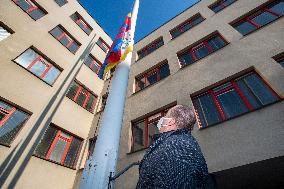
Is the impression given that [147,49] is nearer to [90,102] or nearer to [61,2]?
[90,102]

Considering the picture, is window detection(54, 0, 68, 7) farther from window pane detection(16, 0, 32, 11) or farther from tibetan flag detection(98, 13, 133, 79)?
tibetan flag detection(98, 13, 133, 79)

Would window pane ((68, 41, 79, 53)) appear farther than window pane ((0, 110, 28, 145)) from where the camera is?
Yes

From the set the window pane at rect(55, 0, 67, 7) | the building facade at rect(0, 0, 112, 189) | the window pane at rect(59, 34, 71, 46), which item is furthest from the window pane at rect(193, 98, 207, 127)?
the window pane at rect(55, 0, 67, 7)

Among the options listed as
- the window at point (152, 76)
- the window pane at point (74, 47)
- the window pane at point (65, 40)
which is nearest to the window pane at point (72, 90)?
the window pane at point (74, 47)

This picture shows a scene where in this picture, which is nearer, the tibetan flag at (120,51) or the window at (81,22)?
the tibetan flag at (120,51)

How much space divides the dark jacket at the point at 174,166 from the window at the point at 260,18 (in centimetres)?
897

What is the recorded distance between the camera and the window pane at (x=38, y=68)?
446 inches

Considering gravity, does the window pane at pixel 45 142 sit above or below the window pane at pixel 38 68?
below

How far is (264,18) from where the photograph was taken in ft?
31.1

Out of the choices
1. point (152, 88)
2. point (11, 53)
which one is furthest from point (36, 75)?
point (152, 88)

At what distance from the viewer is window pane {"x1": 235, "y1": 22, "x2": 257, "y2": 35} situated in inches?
374

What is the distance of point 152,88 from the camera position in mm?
11047

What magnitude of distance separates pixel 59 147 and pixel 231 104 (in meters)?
8.62

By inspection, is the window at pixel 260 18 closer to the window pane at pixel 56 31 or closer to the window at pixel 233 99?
the window at pixel 233 99
